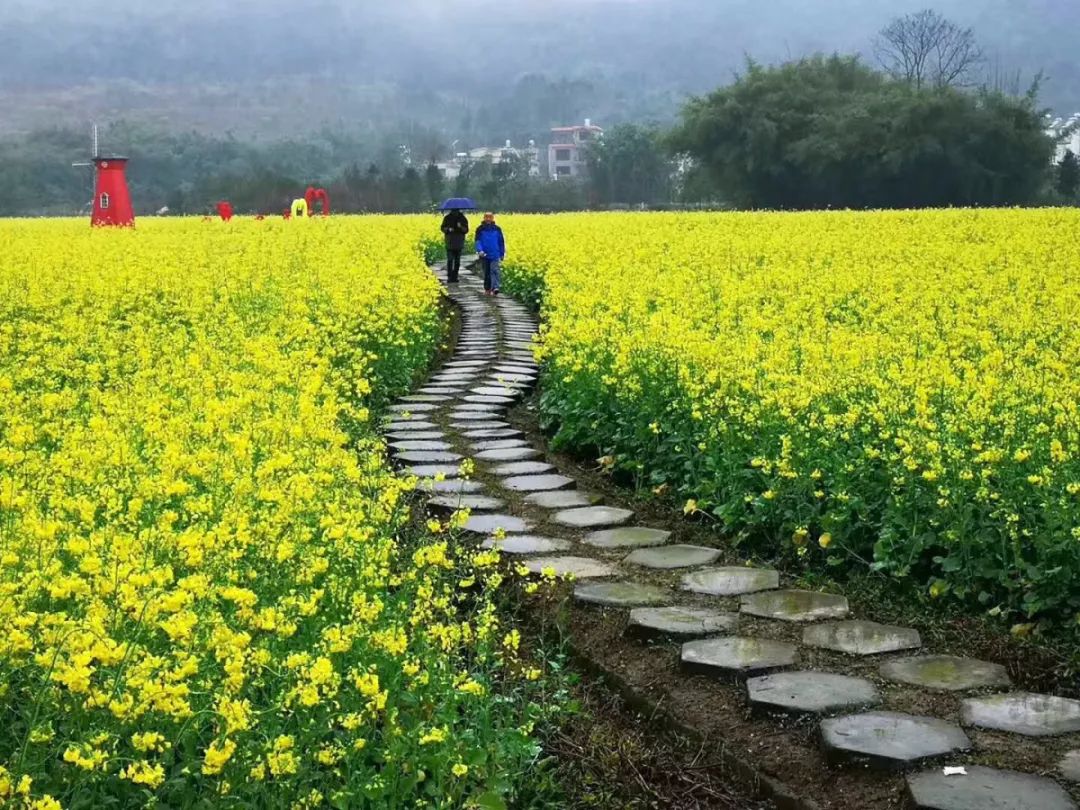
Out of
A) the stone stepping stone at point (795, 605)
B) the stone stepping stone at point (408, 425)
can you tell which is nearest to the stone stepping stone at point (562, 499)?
the stone stepping stone at point (795, 605)

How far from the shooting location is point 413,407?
8.59m

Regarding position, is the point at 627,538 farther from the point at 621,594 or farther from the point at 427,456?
the point at 427,456

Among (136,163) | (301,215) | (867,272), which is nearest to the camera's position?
(867,272)

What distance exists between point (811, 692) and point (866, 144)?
39.2 m

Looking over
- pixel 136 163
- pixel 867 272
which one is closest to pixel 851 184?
pixel 867 272

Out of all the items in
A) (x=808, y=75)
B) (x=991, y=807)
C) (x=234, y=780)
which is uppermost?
(x=808, y=75)

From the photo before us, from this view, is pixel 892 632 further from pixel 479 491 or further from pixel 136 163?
pixel 136 163

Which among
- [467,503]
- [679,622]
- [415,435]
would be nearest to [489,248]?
[415,435]

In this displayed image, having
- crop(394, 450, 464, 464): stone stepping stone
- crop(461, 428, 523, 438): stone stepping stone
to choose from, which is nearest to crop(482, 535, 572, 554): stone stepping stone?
crop(394, 450, 464, 464): stone stepping stone

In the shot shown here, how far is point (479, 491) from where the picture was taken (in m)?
6.23

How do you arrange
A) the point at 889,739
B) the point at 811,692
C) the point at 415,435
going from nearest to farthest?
1. the point at 889,739
2. the point at 811,692
3. the point at 415,435

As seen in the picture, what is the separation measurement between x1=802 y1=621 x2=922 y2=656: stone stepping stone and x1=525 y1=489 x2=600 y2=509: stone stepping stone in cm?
187

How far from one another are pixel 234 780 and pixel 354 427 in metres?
4.19

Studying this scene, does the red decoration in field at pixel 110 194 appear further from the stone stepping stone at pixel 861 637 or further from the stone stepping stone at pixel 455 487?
the stone stepping stone at pixel 861 637
